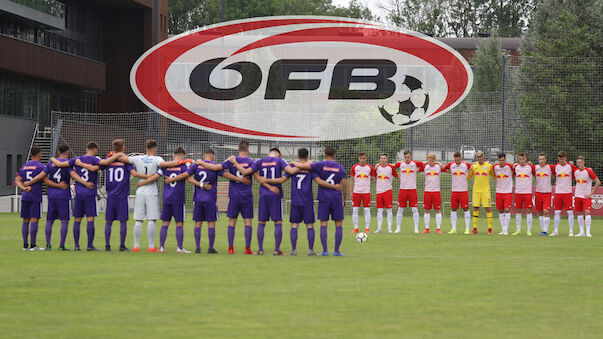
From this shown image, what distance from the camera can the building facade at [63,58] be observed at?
1801 inches

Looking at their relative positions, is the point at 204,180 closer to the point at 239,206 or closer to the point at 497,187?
the point at 239,206

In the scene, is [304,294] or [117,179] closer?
[304,294]

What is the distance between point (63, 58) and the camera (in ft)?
169

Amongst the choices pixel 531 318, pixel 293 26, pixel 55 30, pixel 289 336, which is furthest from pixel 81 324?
pixel 293 26

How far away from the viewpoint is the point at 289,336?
27.7ft

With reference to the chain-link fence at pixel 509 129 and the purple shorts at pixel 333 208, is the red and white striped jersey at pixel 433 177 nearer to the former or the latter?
the purple shorts at pixel 333 208

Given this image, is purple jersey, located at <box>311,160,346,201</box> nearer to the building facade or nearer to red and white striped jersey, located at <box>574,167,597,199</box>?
red and white striped jersey, located at <box>574,167,597,199</box>

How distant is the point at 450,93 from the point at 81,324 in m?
48.7

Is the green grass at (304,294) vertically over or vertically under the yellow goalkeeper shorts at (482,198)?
under

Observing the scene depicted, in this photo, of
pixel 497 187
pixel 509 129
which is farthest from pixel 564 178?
pixel 509 129

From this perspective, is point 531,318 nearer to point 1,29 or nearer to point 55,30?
point 1,29

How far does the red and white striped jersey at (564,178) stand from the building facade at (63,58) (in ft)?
100

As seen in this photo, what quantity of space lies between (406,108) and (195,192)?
3231 cm

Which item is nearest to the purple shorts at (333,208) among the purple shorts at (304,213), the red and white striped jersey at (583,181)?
the purple shorts at (304,213)
